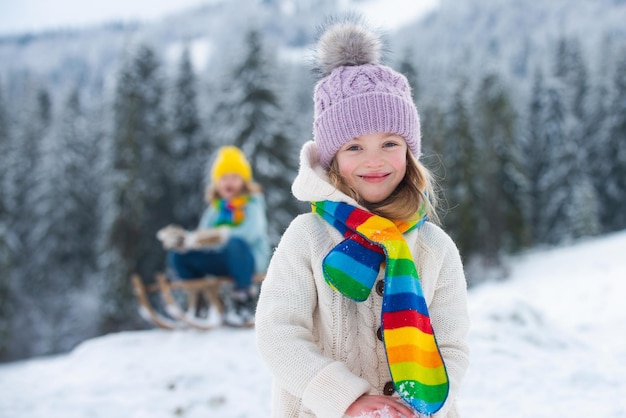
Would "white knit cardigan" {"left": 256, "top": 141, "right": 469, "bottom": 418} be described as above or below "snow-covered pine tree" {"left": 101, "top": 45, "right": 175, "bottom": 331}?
above

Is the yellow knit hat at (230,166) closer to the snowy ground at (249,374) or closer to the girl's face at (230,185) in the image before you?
the girl's face at (230,185)

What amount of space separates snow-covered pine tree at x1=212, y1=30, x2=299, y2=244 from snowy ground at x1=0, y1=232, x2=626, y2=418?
14.0 m

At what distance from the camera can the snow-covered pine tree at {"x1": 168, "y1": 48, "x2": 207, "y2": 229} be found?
2345 cm

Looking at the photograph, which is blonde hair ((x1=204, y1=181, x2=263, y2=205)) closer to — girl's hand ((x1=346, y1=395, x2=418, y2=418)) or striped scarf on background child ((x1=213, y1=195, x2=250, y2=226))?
striped scarf on background child ((x1=213, y1=195, x2=250, y2=226))

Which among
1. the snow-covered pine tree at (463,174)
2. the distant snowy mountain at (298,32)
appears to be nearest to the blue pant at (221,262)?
the snow-covered pine tree at (463,174)

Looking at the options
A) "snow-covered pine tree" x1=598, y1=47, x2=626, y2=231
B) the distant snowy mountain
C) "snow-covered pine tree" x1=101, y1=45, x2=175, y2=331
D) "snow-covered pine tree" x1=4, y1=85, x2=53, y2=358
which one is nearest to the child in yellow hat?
"snow-covered pine tree" x1=101, y1=45, x2=175, y2=331

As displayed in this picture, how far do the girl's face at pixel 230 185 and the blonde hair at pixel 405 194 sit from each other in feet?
14.1

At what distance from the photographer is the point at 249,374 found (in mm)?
3908

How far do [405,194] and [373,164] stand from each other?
0.18 m

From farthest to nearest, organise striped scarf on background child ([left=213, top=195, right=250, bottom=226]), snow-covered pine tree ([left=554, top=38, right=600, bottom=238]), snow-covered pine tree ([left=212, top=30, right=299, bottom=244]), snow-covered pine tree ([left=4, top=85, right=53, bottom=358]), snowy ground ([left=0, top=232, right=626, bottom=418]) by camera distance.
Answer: snow-covered pine tree ([left=554, top=38, right=600, bottom=238]), snow-covered pine tree ([left=4, top=85, right=53, bottom=358]), snow-covered pine tree ([left=212, top=30, right=299, bottom=244]), striped scarf on background child ([left=213, top=195, right=250, bottom=226]), snowy ground ([left=0, top=232, right=626, bottom=418])

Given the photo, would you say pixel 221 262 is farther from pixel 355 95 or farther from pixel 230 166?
pixel 355 95

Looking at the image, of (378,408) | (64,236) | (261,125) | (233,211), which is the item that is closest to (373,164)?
(378,408)

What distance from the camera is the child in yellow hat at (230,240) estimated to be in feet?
18.9

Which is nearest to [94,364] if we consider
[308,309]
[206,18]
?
[308,309]
